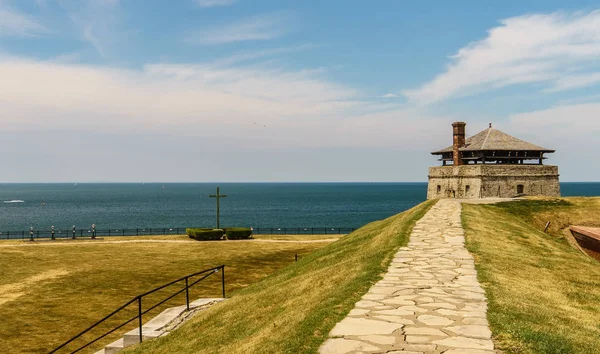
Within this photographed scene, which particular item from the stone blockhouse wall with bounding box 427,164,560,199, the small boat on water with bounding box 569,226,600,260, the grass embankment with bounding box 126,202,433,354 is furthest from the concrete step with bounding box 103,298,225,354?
the stone blockhouse wall with bounding box 427,164,560,199

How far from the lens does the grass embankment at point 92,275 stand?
16203 mm

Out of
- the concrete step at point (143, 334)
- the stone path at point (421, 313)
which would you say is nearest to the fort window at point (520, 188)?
the stone path at point (421, 313)

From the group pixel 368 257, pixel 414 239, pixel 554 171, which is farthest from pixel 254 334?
pixel 554 171

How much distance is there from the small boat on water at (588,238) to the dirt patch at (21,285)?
85.5 feet

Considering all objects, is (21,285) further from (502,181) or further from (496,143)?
(496,143)

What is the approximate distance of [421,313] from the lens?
23.8 feet

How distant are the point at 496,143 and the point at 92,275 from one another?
34.3 meters

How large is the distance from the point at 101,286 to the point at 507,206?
22658mm

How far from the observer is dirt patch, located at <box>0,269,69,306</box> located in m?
19.7

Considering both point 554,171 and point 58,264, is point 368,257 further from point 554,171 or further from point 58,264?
point 554,171

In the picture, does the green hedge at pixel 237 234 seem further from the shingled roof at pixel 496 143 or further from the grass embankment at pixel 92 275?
the shingled roof at pixel 496 143

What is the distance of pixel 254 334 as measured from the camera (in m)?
8.11

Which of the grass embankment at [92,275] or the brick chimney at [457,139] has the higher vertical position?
the brick chimney at [457,139]

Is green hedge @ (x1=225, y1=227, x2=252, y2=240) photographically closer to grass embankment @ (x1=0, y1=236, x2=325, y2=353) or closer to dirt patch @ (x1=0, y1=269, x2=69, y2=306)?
grass embankment @ (x1=0, y1=236, x2=325, y2=353)
